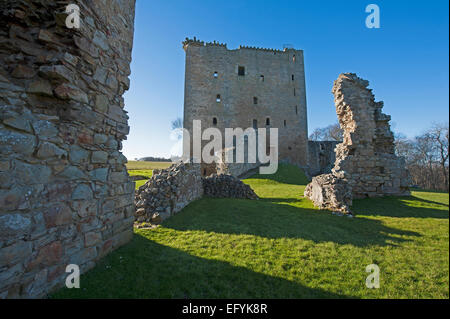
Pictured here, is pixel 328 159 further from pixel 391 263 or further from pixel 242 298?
pixel 242 298

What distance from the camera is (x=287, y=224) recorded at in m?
4.78

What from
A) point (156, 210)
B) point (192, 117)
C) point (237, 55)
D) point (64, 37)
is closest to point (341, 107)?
point (156, 210)

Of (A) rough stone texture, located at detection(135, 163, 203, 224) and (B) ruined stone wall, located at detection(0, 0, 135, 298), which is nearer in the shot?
(B) ruined stone wall, located at detection(0, 0, 135, 298)

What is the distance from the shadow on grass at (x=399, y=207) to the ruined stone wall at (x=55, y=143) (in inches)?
279

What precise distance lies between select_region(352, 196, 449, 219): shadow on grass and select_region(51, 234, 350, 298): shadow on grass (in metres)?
4.98

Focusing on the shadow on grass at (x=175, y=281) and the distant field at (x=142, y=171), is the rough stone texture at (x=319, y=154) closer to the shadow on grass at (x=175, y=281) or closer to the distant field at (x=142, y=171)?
the distant field at (x=142, y=171)

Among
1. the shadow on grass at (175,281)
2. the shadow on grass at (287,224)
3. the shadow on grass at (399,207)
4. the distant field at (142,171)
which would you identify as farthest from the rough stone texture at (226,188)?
the shadow on grass at (175,281)

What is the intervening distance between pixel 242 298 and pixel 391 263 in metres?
2.54

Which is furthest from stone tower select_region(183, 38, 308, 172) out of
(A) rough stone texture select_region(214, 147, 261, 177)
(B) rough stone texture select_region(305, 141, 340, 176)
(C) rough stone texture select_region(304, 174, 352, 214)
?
(C) rough stone texture select_region(304, 174, 352, 214)

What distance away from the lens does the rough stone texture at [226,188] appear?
8.30 metres

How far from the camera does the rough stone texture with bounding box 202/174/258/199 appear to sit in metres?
8.30

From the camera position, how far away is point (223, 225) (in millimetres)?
4715
